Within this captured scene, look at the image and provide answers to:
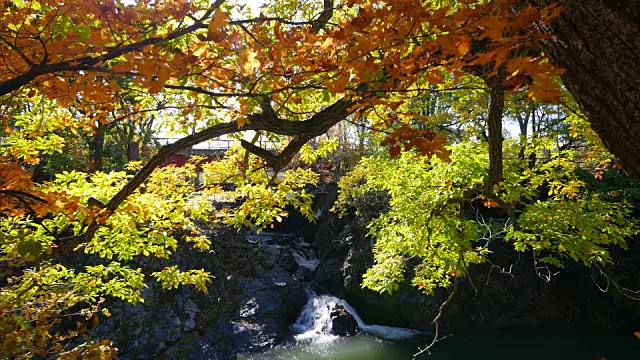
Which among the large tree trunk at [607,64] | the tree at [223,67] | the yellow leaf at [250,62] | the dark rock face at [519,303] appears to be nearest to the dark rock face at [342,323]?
the dark rock face at [519,303]

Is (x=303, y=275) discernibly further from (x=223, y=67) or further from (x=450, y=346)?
(x=223, y=67)

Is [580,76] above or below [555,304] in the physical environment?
above

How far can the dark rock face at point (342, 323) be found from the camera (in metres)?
11.3

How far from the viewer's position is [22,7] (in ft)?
8.58

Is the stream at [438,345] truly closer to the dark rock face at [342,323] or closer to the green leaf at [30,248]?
the dark rock face at [342,323]

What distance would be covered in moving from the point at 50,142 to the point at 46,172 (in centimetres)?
949

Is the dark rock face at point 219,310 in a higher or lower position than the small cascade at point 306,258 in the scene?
lower

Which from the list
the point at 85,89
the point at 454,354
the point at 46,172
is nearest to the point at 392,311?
the point at 454,354

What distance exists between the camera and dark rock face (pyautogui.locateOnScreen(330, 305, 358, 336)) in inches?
445

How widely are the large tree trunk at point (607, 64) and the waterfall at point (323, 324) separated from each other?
10.6 m

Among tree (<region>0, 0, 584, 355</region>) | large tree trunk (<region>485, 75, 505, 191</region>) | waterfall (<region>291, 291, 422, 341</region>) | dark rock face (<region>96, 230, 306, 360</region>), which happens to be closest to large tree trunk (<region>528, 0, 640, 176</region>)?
tree (<region>0, 0, 584, 355</region>)

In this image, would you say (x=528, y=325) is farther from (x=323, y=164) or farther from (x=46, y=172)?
(x=46, y=172)

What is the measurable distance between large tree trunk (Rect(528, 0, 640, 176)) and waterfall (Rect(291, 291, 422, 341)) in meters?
10.6

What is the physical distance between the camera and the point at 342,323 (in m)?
11.4
